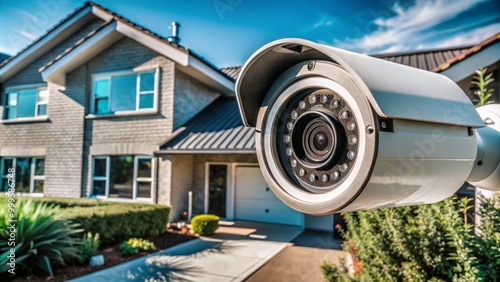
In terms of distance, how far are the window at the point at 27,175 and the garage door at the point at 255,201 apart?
26.2 ft

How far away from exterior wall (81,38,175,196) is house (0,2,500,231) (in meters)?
0.04

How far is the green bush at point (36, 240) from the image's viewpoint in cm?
522

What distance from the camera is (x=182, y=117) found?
11617mm

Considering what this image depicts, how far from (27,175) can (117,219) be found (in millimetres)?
8268

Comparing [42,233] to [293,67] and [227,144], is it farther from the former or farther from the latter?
[293,67]

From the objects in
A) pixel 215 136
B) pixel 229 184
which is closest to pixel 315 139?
pixel 215 136

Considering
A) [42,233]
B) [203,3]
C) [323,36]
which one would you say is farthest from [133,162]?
[323,36]

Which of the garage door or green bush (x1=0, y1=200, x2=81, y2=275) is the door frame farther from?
green bush (x1=0, y1=200, x2=81, y2=275)

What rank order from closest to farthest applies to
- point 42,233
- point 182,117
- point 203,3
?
point 203,3
point 42,233
point 182,117

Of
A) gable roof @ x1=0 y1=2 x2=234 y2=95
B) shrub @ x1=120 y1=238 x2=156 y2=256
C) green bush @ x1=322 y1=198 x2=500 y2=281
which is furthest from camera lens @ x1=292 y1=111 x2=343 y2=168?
gable roof @ x1=0 y1=2 x2=234 y2=95

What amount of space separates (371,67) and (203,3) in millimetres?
3591

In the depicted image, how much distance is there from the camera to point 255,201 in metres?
12.2

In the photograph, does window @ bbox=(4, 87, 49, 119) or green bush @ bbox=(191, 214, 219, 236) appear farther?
window @ bbox=(4, 87, 49, 119)

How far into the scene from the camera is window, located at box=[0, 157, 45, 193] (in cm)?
1316
